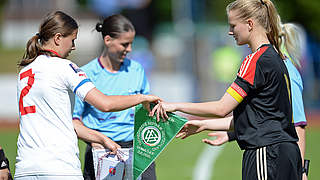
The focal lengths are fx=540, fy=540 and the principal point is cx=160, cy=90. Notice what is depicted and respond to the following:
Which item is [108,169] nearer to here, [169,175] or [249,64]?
[249,64]

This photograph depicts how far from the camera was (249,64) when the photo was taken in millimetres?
4074

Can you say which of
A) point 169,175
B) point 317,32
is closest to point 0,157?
point 169,175

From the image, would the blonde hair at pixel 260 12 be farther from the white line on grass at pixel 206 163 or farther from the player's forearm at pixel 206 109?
the white line on grass at pixel 206 163

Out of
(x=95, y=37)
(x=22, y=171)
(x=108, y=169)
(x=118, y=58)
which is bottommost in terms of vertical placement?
(x=95, y=37)

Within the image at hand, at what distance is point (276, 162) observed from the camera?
4.05 metres

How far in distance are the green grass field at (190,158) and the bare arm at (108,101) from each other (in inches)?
206

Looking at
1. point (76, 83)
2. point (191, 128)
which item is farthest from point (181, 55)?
point (76, 83)

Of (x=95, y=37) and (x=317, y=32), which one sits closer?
(x=317, y=32)

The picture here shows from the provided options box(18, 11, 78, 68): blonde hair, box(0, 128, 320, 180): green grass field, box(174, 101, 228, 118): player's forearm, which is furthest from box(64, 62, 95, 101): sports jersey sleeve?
box(0, 128, 320, 180): green grass field

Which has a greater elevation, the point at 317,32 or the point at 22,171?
the point at 22,171

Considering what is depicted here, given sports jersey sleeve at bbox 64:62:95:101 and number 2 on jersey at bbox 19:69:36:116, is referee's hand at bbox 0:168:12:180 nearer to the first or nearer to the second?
number 2 on jersey at bbox 19:69:36:116

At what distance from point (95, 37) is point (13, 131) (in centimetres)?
2301

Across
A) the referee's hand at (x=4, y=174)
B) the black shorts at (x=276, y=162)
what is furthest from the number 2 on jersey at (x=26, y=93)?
the black shorts at (x=276, y=162)

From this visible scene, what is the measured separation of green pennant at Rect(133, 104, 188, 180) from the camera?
4.48m
